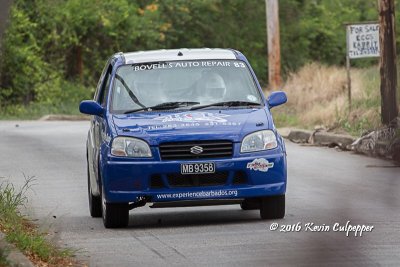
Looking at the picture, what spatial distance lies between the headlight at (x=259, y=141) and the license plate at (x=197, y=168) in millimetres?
329

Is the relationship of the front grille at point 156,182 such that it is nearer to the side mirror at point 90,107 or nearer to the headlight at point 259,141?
the headlight at point 259,141

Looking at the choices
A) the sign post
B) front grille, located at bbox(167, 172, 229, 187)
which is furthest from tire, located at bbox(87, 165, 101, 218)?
the sign post

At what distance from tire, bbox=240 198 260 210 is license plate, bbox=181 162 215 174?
0.63 m

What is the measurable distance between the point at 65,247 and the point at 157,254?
99 cm

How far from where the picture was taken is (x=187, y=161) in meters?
12.5

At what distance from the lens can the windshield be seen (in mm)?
13516

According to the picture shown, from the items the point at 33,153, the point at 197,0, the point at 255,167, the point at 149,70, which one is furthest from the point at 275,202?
the point at 197,0

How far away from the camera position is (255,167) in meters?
12.7

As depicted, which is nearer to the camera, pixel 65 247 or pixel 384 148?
pixel 65 247

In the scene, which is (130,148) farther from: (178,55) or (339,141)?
(339,141)

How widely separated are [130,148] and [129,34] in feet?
140

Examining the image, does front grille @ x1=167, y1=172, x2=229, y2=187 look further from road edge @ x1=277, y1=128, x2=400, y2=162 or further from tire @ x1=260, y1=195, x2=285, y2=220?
road edge @ x1=277, y1=128, x2=400, y2=162

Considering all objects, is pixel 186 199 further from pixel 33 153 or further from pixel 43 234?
pixel 33 153

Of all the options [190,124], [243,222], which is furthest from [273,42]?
[190,124]
